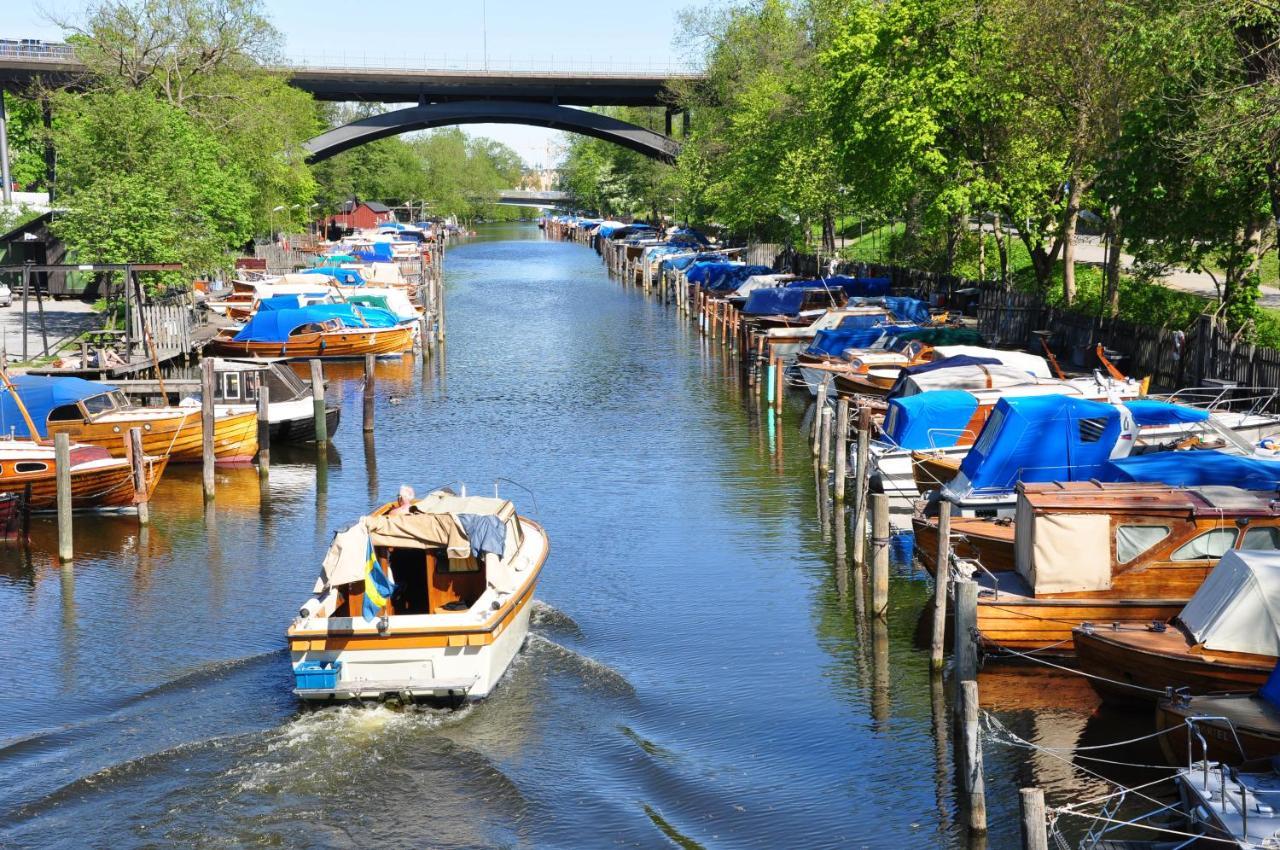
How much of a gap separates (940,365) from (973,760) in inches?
790

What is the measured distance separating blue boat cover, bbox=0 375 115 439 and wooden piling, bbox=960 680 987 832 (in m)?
22.9

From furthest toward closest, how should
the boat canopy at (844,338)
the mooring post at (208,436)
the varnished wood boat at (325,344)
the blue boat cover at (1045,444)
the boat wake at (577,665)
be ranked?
the varnished wood boat at (325,344) < the boat canopy at (844,338) < the mooring post at (208,436) < the blue boat cover at (1045,444) < the boat wake at (577,665)

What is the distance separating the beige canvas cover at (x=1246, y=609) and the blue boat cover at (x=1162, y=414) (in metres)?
10.3

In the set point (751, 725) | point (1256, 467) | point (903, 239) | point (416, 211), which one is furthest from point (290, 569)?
Result: point (416, 211)

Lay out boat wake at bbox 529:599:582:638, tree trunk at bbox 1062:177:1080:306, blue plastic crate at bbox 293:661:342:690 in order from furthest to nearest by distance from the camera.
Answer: tree trunk at bbox 1062:177:1080:306 < boat wake at bbox 529:599:582:638 < blue plastic crate at bbox 293:661:342:690

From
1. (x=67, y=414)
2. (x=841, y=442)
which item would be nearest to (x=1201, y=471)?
(x=841, y=442)

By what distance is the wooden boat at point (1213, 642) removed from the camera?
58.2ft

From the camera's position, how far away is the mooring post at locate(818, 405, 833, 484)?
3296cm

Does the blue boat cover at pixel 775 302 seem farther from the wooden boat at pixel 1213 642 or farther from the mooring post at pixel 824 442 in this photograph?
the wooden boat at pixel 1213 642

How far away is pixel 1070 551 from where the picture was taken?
68.2 ft

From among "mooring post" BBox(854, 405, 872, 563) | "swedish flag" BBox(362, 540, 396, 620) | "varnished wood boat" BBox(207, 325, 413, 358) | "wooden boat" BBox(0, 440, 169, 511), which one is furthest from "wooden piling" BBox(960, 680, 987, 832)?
"varnished wood boat" BBox(207, 325, 413, 358)

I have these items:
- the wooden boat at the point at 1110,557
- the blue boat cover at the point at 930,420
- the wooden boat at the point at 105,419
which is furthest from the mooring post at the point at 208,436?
the wooden boat at the point at 1110,557

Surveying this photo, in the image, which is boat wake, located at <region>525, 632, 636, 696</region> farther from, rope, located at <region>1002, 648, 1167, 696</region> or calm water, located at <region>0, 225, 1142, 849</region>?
rope, located at <region>1002, 648, 1167, 696</region>

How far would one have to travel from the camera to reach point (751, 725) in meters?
19.8
